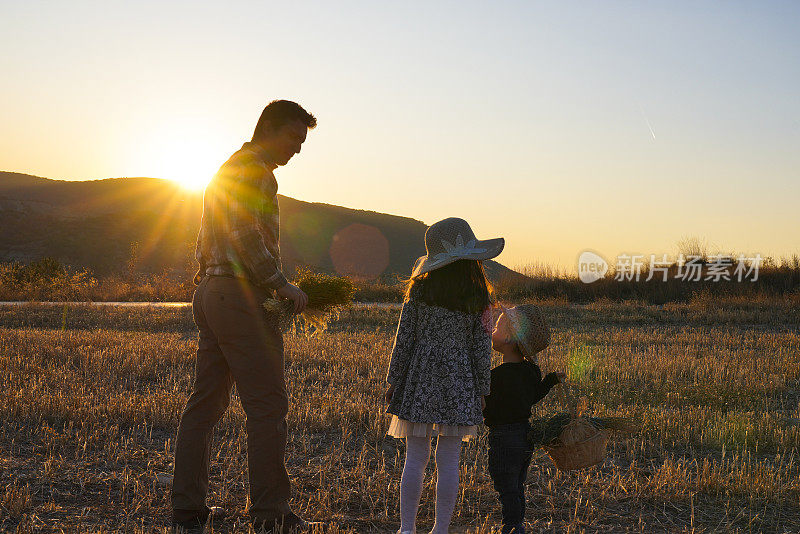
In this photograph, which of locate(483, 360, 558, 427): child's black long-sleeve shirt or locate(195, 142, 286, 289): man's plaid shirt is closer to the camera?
locate(195, 142, 286, 289): man's plaid shirt

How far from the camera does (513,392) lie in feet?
13.9

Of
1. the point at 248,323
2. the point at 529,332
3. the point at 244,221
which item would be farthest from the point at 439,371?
the point at 244,221

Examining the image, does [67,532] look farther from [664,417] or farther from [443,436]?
[664,417]

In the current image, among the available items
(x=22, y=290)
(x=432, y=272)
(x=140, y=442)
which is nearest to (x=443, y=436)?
(x=432, y=272)

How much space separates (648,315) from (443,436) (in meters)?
17.9

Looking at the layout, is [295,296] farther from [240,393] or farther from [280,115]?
[280,115]

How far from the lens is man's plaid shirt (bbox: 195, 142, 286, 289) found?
159 inches

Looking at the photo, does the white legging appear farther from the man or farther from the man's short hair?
the man's short hair

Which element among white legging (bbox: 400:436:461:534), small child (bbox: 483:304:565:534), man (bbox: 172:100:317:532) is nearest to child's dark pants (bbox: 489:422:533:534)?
small child (bbox: 483:304:565:534)

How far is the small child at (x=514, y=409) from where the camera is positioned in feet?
13.8

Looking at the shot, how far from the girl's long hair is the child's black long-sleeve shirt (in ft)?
1.56

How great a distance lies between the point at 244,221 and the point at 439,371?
144 centimetres

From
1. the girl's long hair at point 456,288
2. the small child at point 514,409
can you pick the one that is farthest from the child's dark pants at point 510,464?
the girl's long hair at point 456,288

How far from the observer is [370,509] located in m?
4.85
